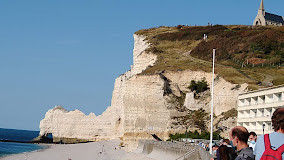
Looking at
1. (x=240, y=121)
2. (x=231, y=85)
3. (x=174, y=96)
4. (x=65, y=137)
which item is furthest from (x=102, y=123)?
(x=240, y=121)

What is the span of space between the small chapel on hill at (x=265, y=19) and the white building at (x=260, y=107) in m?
79.6

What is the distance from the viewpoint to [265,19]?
120m

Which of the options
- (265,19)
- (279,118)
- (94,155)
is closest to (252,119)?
(94,155)

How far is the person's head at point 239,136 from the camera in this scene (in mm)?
7543

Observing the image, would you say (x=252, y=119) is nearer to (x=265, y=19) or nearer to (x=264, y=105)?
(x=264, y=105)

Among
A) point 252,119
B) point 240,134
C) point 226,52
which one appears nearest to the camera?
point 240,134

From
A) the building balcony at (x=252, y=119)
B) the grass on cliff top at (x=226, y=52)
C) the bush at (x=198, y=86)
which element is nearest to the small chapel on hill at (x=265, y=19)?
the grass on cliff top at (x=226, y=52)

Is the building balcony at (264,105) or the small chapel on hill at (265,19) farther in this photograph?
the small chapel on hill at (265,19)

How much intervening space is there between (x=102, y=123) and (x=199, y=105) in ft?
74.8

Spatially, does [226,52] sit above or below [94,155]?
above

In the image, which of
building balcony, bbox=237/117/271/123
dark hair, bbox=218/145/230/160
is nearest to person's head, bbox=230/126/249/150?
dark hair, bbox=218/145/230/160

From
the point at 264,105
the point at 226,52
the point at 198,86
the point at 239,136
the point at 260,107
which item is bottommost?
the point at 239,136

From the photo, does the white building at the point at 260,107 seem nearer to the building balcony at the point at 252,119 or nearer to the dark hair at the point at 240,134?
the building balcony at the point at 252,119

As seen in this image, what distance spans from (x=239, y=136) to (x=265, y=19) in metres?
117
